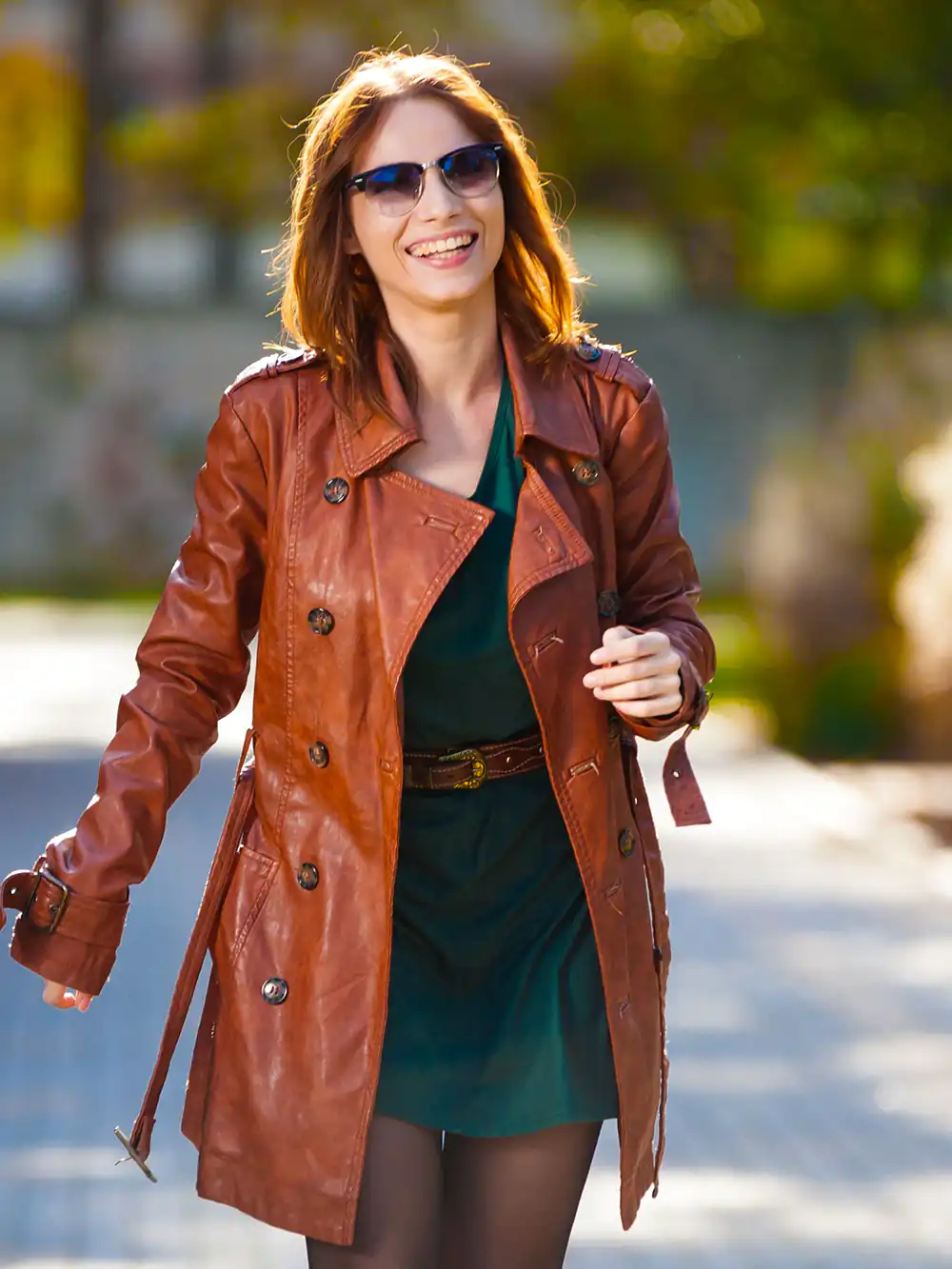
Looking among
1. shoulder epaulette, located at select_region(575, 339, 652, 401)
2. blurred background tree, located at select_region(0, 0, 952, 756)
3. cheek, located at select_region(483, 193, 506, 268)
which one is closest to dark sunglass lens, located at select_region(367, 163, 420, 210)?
cheek, located at select_region(483, 193, 506, 268)

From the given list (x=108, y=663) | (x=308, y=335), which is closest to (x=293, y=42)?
(x=108, y=663)

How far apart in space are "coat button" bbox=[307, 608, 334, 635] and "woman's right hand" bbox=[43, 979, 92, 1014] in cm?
59

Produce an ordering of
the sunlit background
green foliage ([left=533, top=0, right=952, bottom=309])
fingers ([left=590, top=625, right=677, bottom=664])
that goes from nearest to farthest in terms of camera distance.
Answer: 1. fingers ([left=590, top=625, right=677, bottom=664])
2. the sunlit background
3. green foliage ([left=533, top=0, right=952, bottom=309])

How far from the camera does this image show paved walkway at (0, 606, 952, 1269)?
17.1 feet

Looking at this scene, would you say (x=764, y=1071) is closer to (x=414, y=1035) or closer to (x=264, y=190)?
(x=414, y=1035)

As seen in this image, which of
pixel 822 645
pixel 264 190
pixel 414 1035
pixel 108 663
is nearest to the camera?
pixel 414 1035

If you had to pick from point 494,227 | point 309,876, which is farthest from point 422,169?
point 309,876

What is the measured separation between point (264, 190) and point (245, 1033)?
76.5 feet

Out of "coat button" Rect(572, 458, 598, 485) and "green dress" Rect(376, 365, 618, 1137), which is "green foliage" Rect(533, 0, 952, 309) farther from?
"green dress" Rect(376, 365, 618, 1137)

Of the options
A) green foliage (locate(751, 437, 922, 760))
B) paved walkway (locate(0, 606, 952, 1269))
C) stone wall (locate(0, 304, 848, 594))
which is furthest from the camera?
stone wall (locate(0, 304, 848, 594))

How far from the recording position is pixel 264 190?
1027 inches

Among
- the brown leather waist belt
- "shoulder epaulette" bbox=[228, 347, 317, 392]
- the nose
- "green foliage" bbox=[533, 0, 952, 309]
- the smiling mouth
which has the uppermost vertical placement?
the nose

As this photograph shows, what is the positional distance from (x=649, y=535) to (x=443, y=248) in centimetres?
50

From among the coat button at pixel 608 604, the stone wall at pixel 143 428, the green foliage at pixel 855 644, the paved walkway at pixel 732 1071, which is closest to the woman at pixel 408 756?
the coat button at pixel 608 604
